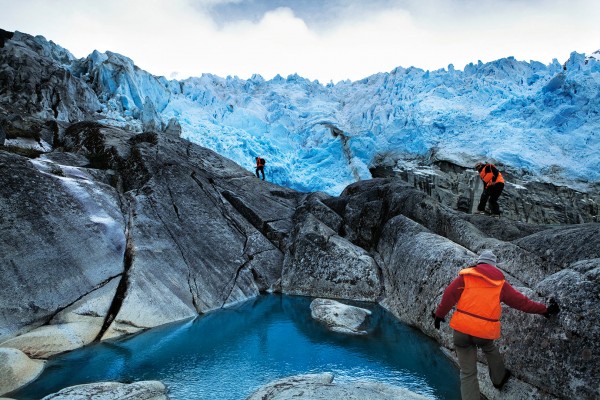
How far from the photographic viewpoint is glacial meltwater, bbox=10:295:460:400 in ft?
25.3

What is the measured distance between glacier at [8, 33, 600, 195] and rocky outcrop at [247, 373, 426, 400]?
3069cm

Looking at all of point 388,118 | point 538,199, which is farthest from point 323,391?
point 388,118

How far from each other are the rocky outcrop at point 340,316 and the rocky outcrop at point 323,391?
11.9ft

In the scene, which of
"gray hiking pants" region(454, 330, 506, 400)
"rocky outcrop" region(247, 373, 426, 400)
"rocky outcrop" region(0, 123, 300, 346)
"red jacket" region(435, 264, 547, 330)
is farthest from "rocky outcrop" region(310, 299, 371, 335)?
"red jacket" region(435, 264, 547, 330)

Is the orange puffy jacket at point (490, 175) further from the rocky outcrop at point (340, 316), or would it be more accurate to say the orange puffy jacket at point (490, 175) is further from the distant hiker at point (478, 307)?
the distant hiker at point (478, 307)

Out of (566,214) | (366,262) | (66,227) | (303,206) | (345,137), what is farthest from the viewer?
(345,137)

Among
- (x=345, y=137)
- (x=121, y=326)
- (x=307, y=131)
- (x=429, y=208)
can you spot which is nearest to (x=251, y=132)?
(x=307, y=131)

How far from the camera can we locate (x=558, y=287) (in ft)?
19.3

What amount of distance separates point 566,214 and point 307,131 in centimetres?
2660

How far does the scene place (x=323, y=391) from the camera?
6590 mm

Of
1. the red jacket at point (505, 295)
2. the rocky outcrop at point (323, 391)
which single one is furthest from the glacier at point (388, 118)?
the red jacket at point (505, 295)

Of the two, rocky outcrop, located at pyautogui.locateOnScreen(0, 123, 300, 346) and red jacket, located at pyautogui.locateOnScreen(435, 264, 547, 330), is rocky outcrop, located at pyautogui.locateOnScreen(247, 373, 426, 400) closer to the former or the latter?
red jacket, located at pyautogui.locateOnScreen(435, 264, 547, 330)

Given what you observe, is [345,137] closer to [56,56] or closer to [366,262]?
[366,262]

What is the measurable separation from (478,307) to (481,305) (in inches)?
2.0
